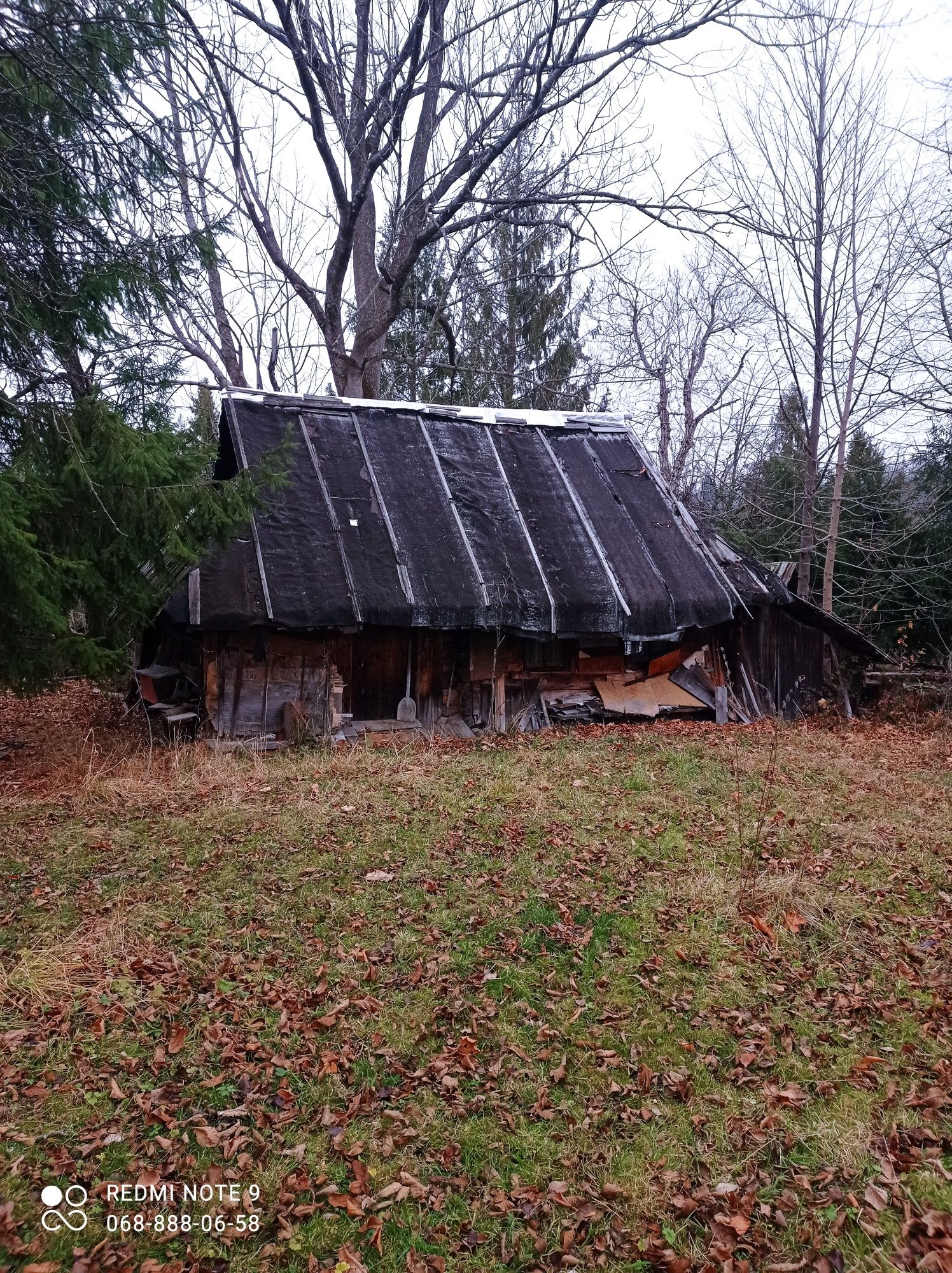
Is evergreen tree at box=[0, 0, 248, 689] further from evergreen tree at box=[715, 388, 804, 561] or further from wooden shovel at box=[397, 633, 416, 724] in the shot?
evergreen tree at box=[715, 388, 804, 561]

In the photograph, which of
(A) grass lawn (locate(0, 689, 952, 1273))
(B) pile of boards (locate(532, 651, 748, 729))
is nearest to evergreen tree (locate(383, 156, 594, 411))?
(B) pile of boards (locate(532, 651, 748, 729))

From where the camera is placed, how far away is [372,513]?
10484 millimetres

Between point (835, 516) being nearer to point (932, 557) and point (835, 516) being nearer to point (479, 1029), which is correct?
point (932, 557)

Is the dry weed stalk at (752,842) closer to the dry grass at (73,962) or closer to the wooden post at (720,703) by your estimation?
the wooden post at (720,703)

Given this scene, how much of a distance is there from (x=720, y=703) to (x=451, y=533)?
16.5 feet

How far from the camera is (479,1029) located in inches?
158

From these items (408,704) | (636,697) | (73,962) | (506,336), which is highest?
(506,336)

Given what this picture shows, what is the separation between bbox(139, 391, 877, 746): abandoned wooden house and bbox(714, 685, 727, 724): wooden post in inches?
1.9

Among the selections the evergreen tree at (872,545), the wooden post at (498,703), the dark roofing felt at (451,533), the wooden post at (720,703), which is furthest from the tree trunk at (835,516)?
the wooden post at (498,703)

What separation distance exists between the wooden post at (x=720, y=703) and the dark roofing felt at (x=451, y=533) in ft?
4.06

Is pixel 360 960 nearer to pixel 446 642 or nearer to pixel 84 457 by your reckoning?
pixel 84 457

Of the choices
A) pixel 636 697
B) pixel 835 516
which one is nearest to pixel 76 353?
pixel 636 697

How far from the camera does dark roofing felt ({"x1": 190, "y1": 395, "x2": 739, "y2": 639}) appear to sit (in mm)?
9297

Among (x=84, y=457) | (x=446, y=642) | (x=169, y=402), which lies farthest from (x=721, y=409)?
(x=84, y=457)
